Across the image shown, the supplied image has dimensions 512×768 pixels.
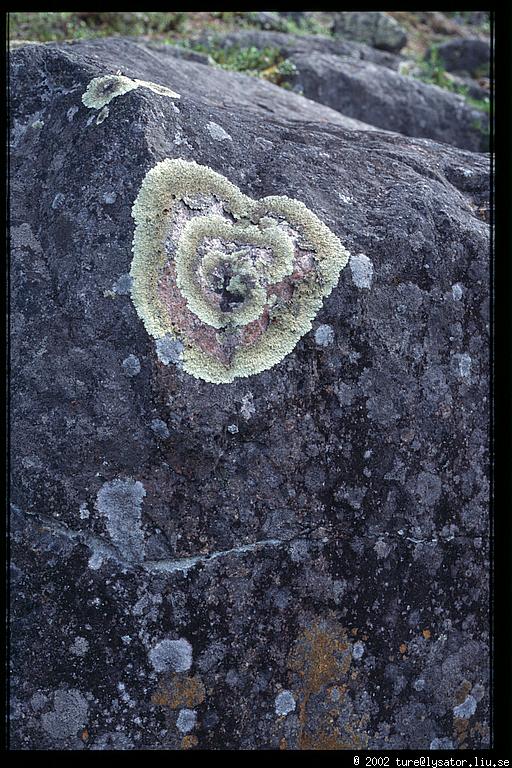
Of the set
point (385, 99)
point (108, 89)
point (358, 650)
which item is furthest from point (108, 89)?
point (385, 99)

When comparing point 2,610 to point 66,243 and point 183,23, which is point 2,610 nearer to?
point 66,243

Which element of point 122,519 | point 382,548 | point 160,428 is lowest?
point 382,548

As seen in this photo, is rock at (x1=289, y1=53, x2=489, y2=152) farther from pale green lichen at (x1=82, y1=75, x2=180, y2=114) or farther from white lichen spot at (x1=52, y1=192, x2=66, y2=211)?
white lichen spot at (x1=52, y1=192, x2=66, y2=211)

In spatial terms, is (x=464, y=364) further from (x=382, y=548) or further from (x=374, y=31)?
(x=374, y=31)

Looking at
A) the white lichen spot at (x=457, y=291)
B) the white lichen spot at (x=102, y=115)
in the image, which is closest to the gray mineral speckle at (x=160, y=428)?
the white lichen spot at (x=102, y=115)

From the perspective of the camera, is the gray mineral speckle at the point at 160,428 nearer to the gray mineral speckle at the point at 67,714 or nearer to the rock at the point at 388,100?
the gray mineral speckle at the point at 67,714

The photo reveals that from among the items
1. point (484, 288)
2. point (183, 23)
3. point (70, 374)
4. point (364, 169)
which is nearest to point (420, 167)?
point (364, 169)
